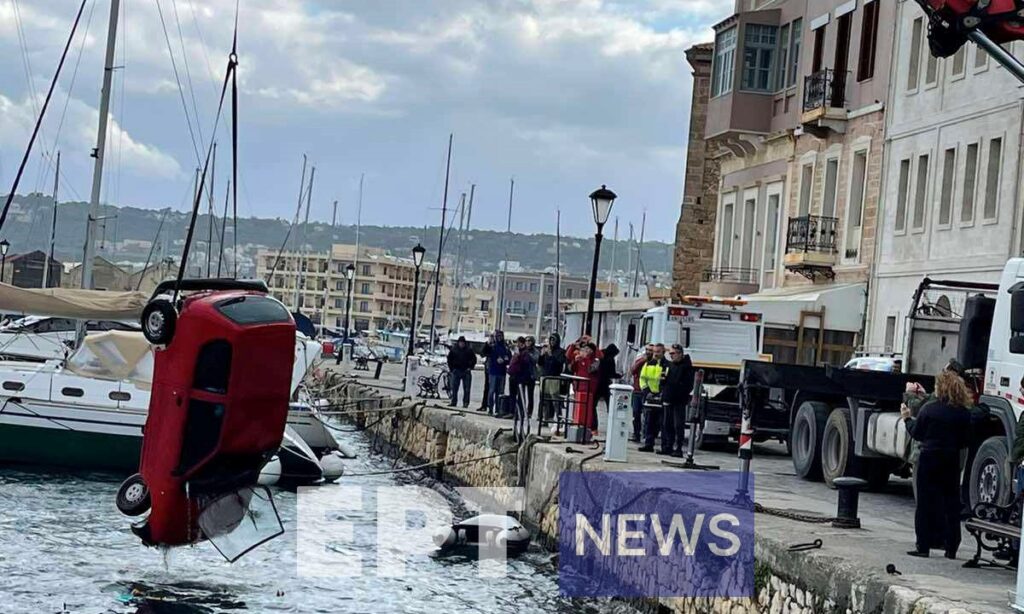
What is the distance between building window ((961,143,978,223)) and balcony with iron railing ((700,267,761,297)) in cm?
1098

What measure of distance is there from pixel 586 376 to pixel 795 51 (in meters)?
18.6

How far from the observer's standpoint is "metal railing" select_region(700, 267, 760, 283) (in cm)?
4294

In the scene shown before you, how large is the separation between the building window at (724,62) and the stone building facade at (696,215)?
7.12 m

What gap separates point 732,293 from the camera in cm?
4281

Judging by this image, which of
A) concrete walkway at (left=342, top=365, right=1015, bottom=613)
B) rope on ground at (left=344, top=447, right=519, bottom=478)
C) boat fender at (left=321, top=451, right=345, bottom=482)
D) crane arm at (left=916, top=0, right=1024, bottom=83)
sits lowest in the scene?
boat fender at (left=321, top=451, right=345, bottom=482)

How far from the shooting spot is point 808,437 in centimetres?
2098

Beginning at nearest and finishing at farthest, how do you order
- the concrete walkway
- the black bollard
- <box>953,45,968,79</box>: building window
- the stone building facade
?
1. the concrete walkway
2. the black bollard
3. <box>953,45,968,79</box>: building window
4. the stone building facade

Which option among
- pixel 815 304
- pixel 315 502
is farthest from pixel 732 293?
pixel 315 502

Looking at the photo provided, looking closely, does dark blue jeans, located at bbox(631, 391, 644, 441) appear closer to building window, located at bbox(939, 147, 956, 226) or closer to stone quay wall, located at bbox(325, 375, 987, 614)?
stone quay wall, located at bbox(325, 375, 987, 614)

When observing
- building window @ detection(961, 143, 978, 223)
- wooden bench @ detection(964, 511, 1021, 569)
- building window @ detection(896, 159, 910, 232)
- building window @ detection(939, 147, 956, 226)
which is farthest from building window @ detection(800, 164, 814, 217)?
wooden bench @ detection(964, 511, 1021, 569)

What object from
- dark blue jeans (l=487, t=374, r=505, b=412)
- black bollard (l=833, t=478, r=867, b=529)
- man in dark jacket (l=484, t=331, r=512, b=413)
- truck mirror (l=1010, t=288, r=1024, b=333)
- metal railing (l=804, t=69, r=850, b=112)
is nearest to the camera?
truck mirror (l=1010, t=288, r=1024, b=333)

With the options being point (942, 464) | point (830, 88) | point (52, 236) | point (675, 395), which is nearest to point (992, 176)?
point (830, 88)

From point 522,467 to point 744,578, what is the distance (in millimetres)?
10153

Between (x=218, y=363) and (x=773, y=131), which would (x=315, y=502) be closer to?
(x=218, y=363)
